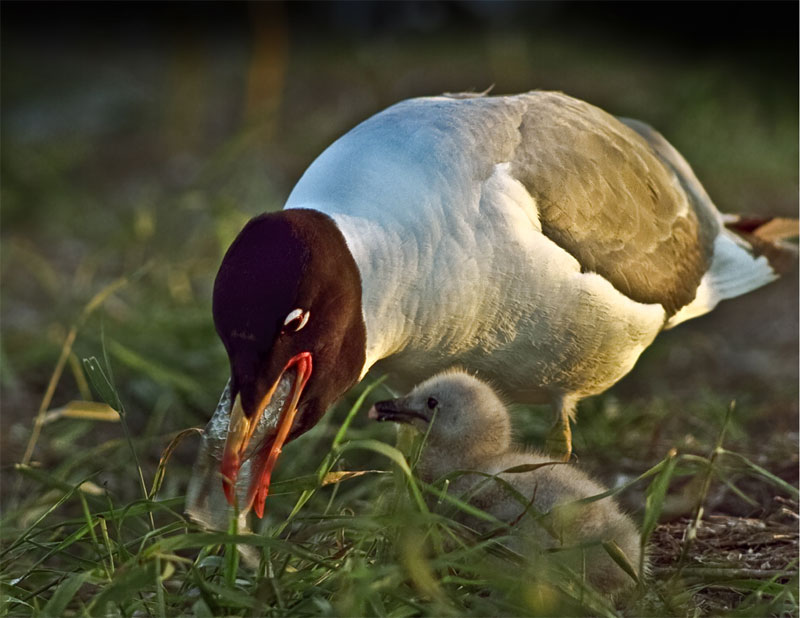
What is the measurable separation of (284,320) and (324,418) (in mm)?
1626

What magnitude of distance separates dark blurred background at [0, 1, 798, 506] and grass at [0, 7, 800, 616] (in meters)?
0.02

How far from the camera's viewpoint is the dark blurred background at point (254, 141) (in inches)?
205

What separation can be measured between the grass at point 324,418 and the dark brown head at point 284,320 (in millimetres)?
175

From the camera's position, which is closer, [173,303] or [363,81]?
[173,303]

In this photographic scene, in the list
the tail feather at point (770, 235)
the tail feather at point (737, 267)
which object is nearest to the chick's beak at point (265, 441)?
the tail feather at point (737, 267)

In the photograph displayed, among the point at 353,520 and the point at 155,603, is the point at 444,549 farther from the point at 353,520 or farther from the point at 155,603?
the point at 155,603

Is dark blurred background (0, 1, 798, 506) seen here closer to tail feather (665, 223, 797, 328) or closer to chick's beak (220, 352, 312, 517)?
tail feather (665, 223, 797, 328)

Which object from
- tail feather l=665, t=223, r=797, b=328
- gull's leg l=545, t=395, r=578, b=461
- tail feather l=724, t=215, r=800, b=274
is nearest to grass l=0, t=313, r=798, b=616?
gull's leg l=545, t=395, r=578, b=461

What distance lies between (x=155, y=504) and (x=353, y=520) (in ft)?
1.61

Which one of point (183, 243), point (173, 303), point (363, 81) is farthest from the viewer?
point (363, 81)

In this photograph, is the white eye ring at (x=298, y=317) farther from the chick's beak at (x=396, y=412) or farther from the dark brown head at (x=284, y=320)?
the chick's beak at (x=396, y=412)

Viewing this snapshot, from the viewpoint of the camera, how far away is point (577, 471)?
321 cm

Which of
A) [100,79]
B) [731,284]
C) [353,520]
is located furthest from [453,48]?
[353,520]

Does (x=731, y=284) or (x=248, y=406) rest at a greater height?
(x=248, y=406)
